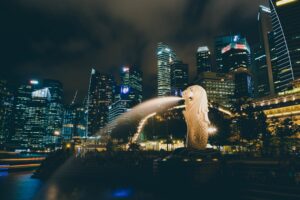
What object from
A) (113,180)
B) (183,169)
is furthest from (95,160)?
(183,169)

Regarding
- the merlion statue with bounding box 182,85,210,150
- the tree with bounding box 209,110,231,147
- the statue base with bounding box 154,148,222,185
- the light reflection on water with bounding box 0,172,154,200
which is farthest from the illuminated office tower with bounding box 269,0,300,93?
the light reflection on water with bounding box 0,172,154,200

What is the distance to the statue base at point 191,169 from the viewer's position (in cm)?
1552

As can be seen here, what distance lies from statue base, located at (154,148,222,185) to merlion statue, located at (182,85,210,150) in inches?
141

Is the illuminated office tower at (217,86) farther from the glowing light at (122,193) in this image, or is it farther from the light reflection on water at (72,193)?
the glowing light at (122,193)

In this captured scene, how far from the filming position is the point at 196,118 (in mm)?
22250

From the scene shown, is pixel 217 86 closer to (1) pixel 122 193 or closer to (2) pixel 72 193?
(1) pixel 122 193

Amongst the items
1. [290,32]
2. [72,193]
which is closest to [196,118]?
[72,193]

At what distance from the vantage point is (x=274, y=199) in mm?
12867

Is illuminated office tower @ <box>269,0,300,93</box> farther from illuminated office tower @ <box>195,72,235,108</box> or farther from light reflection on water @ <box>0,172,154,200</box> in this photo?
light reflection on water @ <box>0,172,154,200</box>

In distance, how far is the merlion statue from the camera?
71.4 feet

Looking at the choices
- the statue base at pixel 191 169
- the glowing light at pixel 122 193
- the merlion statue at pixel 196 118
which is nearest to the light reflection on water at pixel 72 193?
the glowing light at pixel 122 193

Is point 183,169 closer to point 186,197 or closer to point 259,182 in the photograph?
point 186,197

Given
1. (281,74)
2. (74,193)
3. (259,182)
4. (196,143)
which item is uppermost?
(281,74)

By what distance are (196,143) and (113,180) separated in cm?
873
